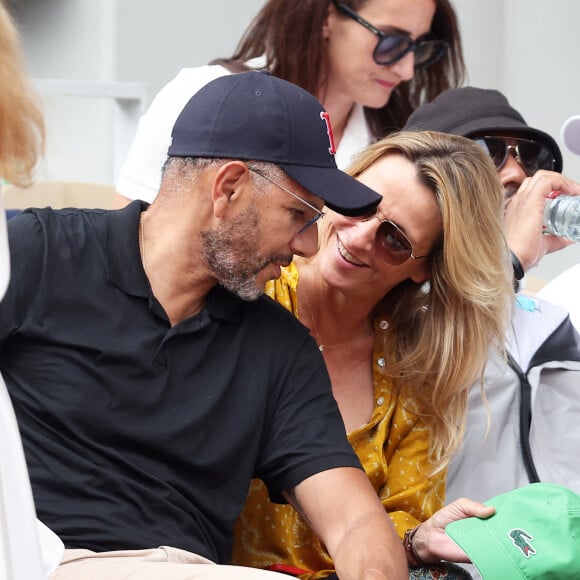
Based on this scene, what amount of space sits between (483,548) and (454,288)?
609 millimetres

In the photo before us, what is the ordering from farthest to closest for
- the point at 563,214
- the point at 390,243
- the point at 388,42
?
the point at 388,42 < the point at 563,214 < the point at 390,243

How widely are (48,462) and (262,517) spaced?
1.79 feet

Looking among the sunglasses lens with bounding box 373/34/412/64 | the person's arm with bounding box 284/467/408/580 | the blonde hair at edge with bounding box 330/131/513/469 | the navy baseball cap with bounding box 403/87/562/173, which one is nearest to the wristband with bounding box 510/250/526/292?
the blonde hair at edge with bounding box 330/131/513/469

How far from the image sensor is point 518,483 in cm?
245

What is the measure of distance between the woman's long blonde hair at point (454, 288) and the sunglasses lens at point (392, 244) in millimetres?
88

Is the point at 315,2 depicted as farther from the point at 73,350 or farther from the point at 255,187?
the point at 73,350

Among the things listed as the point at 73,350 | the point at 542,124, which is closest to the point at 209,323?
the point at 73,350

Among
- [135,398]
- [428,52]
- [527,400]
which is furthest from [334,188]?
[428,52]

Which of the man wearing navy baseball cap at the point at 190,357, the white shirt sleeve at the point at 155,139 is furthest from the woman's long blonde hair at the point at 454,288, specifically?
the white shirt sleeve at the point at 155,139

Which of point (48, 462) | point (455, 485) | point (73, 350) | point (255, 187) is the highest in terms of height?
point (255, 187)

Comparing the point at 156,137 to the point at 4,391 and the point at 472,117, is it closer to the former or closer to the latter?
the point at 472,117

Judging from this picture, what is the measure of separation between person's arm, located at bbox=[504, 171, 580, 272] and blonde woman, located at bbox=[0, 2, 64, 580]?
1619 mm

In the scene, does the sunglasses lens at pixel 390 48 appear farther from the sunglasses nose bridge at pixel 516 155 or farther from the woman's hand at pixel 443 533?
the woman's hand at pixel 443 533

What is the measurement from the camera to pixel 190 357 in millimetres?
1945
